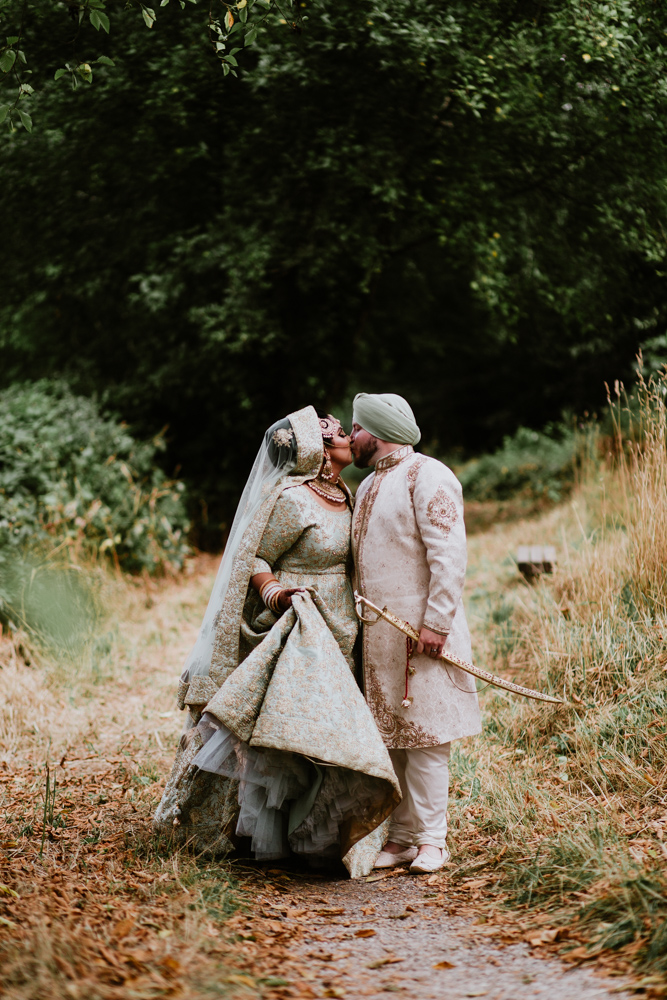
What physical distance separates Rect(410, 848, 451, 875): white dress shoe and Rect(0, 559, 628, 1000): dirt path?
44 millimetres

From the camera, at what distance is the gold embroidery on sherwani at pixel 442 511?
128 inches

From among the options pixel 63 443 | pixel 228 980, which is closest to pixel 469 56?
pixel 63 443

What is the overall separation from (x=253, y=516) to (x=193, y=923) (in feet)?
4.80

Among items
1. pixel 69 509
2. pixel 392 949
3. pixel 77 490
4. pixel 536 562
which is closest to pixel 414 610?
pixel 392 949

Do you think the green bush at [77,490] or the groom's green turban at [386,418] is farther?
the green bush at [77,490]

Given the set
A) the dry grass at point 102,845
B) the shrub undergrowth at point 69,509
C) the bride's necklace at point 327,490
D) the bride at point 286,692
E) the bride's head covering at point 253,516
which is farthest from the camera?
the shrub undergrowth at point 69,509

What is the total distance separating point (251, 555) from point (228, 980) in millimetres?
1489

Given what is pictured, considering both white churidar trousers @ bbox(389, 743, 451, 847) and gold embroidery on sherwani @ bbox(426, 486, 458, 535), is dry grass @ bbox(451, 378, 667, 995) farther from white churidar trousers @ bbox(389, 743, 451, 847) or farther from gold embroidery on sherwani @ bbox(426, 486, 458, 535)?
gold embroidery on sherwani @ bbox(426, 486, 458, 535)

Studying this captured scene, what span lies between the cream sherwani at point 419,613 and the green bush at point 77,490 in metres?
3.43

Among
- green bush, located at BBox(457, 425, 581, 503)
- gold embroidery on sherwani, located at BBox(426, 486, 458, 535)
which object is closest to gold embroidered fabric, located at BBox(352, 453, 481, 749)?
gold embroidery on sherwani, located at BBox(426, 486, 458, 535)

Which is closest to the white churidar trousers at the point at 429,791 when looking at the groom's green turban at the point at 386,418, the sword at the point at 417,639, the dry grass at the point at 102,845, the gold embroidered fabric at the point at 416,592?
the gold embroidered fabric at the point at 416,592

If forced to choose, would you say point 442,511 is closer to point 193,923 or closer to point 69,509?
point 193,923

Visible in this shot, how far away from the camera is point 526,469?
12359mm

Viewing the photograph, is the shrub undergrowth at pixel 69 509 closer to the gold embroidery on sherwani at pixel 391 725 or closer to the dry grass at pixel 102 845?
the dry grass at pixel 102 845
